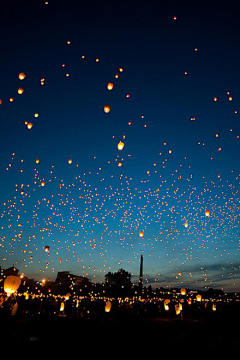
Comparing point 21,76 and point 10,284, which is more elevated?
point 21,76

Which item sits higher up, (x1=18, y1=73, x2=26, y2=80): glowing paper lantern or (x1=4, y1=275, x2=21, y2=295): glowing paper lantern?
(x1=18, y1=73, x2=26, y2=80): glowing paper lantern

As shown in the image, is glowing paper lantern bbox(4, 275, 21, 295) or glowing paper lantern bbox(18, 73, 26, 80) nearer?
glowing paper lantern bbox(18, 73, 26, 80)

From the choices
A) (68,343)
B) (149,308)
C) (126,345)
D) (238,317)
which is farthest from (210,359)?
(149,308)

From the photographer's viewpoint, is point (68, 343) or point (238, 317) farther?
point (238, 317)

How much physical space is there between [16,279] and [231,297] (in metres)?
22.3

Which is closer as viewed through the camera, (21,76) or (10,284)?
(21,76)

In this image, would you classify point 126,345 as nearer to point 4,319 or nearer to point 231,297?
point 4,319

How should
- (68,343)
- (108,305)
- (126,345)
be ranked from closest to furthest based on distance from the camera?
(68,343)
(126,345)
(108,305)

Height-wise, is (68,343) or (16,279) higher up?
(16,279)

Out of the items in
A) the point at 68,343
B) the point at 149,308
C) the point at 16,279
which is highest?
the point at 16,279

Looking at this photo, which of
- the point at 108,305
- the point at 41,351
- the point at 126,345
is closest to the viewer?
Result: the point at 41,351

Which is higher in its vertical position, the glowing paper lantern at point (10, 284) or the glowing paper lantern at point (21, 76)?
the glowing paper lantern at point (21, 76)

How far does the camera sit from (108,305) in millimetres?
12703

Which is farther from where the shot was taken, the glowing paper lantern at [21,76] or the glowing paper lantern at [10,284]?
the glowing paper lantern at [10,284]
